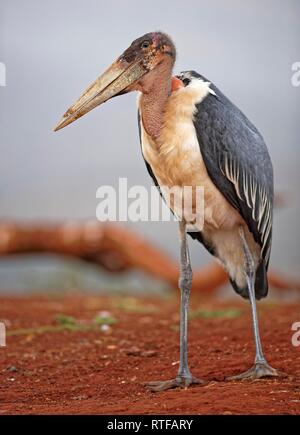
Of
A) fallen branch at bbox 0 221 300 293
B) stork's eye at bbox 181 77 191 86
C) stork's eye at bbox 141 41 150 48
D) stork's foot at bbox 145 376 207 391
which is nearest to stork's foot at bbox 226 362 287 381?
stork's foot at bbox 145 376 207 391

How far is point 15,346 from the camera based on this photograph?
20.0 ft

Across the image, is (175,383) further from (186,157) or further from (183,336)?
(186,157)

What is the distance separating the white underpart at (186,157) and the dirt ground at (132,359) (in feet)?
2.92

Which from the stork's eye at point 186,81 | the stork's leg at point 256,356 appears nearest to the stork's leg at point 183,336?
the stork's leg at point 256,356

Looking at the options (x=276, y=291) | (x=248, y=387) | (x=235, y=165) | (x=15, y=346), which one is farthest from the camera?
(x=276, y=291)

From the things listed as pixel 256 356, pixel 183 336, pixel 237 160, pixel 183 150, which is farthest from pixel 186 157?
pixel 256 356

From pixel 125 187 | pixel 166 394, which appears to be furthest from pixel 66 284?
pixel 166 394

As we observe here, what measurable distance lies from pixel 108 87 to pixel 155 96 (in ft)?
0.90

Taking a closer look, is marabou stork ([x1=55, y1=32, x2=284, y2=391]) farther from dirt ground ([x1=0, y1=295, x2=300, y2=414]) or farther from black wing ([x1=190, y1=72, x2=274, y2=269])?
dirt ground ([x1=0, y1=295, x2=300, y2=414])

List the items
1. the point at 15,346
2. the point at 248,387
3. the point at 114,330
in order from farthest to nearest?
the point at 114,330
the point at 15,346
the point at 248,387

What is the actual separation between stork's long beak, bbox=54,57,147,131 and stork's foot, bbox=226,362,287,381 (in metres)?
1.73
